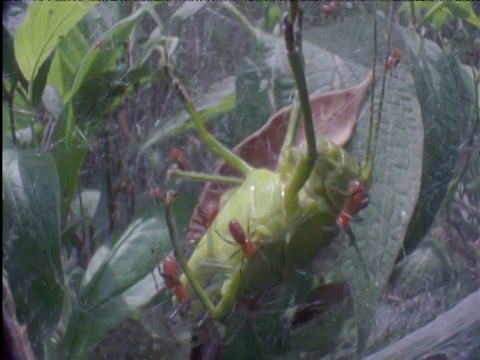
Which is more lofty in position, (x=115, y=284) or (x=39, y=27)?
(x=39, y=27)

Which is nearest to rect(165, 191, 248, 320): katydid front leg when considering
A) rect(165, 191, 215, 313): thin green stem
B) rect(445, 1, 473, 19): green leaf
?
rect(165, 191, 215, 313): thin green stem

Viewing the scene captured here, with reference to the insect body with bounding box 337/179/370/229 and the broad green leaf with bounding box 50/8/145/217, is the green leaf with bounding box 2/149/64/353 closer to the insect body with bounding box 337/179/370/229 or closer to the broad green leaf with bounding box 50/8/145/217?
the broad green leaf with bounding box 50/8/145/217

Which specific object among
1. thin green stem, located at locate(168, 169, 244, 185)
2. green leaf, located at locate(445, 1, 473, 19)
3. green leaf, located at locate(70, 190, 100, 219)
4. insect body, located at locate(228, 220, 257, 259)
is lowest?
insect body, located at locate(228, 220, 257, 259)

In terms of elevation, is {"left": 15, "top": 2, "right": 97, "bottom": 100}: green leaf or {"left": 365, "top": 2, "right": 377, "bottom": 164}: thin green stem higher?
{"left": 15, "top": 2, "right": 97, "bottom": 100}: green leaf

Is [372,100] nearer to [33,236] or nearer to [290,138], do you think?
[290,138]

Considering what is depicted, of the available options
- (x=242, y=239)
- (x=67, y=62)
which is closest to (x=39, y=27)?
(x=67, y=62)
